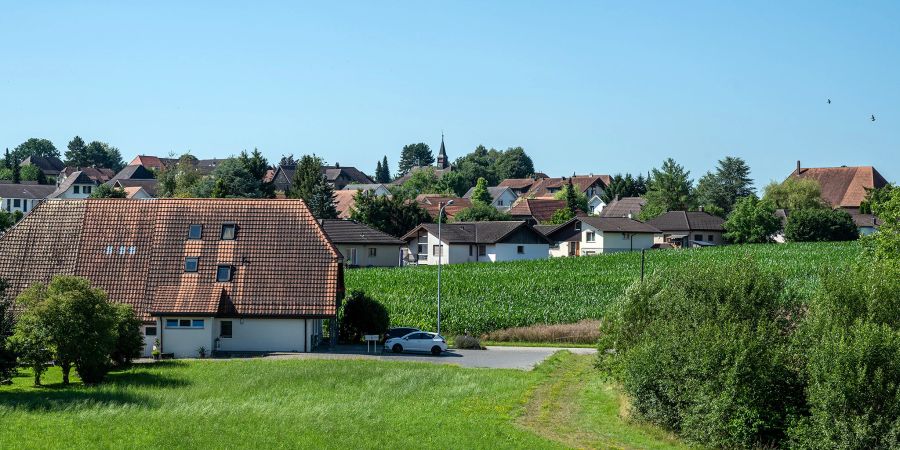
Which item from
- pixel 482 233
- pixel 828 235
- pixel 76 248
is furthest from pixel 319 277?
pixel 828 235

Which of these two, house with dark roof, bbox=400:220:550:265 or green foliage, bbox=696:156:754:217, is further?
green foliage, bbox=696:156:754:217

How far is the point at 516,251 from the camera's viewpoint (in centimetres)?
9206

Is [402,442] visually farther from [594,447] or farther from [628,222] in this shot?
[628,222]

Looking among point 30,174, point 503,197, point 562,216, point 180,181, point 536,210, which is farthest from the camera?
point 503,197

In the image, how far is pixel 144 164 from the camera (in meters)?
192

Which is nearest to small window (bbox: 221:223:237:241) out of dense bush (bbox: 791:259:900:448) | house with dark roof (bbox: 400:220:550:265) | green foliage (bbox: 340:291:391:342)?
green foliage (bbox: 340:291:391:342)

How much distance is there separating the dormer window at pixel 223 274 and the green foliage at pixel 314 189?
60130mm

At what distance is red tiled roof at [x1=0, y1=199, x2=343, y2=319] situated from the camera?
46156mm

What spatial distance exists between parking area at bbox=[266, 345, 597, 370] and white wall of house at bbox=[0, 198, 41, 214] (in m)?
103

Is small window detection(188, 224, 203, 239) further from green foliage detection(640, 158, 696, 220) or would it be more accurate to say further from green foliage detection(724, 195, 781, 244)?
green foliage detection(640, 158, 696, 220)

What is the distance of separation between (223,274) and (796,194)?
9304cm

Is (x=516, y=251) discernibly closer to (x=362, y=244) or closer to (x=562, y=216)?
(x=362, y=244)

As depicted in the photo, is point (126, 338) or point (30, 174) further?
point (30, 174)

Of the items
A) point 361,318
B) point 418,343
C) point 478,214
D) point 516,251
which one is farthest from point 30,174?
point 418,343
